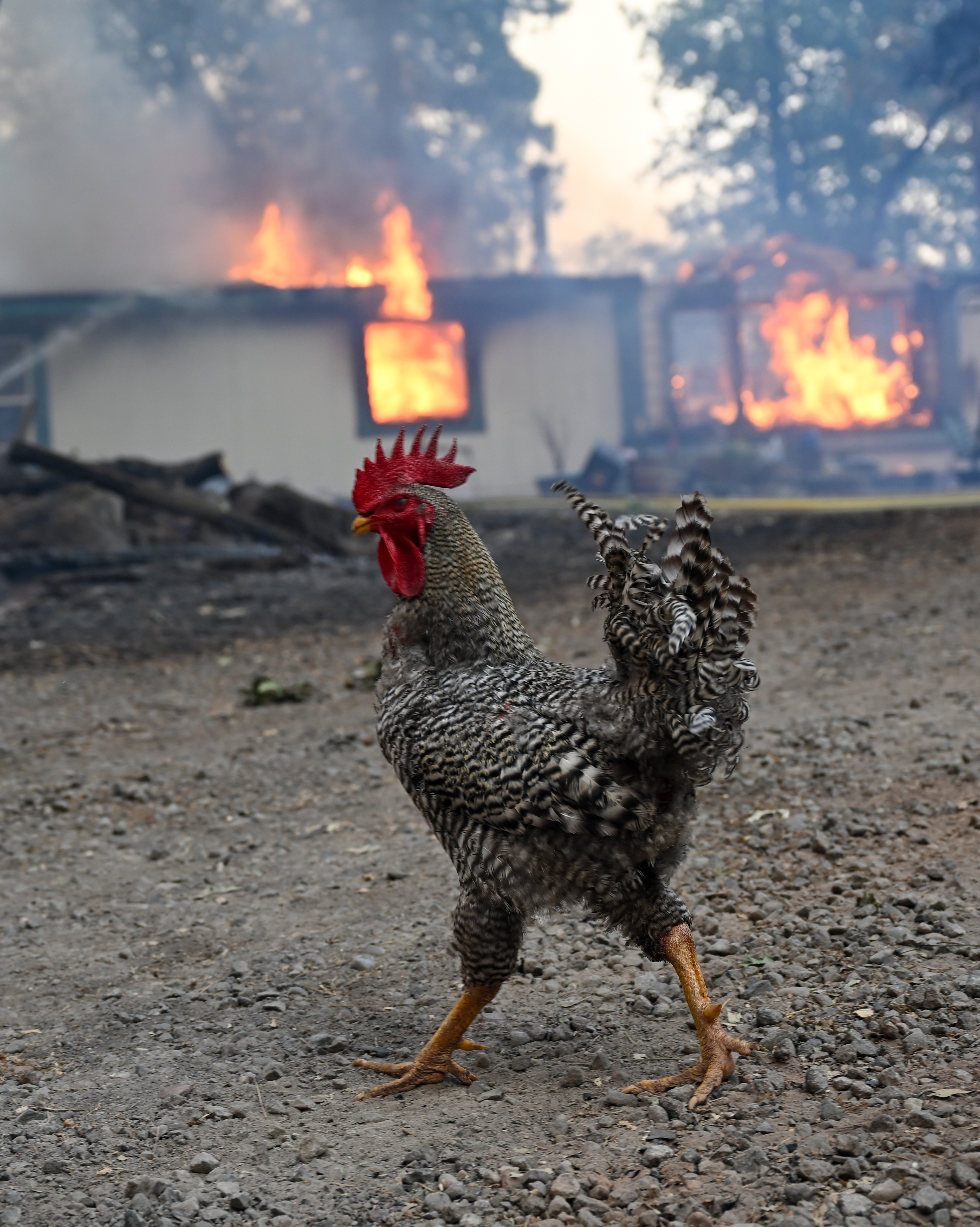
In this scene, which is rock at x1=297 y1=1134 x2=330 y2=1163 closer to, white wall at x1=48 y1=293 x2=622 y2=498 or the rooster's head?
the rooster's head

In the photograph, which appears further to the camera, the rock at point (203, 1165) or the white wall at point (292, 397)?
the white wall at point (292, 397)

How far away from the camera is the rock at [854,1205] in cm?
243

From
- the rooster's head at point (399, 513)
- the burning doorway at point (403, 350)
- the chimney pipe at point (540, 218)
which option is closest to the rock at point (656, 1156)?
the rooster's head at point (399, 513)

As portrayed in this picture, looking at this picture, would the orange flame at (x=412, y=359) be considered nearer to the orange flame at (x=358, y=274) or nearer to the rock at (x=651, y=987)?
the orange flame at (x=358, y=274)

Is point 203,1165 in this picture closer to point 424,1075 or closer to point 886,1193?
point 424,1075

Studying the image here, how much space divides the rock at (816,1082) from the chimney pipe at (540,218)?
3264 centimetres

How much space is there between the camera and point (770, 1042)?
3.26m

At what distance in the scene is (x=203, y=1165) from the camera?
113 inches

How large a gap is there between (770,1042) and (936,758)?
2573 millimetres

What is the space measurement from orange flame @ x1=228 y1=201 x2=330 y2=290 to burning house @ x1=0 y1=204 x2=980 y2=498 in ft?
0.21

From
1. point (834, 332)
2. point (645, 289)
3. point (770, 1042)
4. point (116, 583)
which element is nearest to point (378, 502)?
point (770, 1042)

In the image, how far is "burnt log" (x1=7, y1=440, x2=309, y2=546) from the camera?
Answer: 1600 centimetres

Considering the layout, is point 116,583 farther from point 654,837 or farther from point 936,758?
point 654,837

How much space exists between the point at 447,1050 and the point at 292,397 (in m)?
21.1
